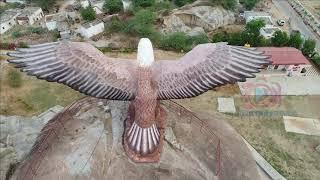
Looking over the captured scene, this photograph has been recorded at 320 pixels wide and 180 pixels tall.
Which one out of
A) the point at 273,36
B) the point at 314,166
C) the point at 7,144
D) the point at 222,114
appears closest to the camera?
the point at 7,144

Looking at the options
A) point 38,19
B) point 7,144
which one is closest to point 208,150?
point 7,144

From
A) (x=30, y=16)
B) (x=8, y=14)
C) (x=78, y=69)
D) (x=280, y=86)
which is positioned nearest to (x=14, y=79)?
(x=30, y=16)

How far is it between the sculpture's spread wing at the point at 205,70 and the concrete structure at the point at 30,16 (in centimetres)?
2094

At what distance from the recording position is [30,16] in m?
28.2

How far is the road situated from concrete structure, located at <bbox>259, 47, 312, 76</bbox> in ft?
12.1

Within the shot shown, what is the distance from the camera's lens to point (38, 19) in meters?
29.0

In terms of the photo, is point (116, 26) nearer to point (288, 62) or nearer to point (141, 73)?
point (288, 62)

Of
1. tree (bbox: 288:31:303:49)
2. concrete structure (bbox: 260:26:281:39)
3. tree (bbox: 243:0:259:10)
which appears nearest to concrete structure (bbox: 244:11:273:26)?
tree (bbox: 243:0:259:10)

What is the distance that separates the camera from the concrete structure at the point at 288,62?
21266mm

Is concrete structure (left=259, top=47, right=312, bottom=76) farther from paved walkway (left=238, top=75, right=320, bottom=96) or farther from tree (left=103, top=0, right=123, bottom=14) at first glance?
tree (left=103, top=0, right=123, bottom=14)

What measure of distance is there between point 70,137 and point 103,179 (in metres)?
1.67

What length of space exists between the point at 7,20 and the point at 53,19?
315cm

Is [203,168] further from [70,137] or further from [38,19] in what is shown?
[38,19]

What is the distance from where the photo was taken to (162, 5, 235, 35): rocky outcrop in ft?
88.5
